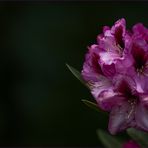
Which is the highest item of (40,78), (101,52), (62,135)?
(101,52)

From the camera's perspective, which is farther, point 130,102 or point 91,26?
point 91,26

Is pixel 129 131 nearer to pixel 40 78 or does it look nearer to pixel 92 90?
pixel 92 90

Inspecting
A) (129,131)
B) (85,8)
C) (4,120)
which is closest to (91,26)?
(85,8)

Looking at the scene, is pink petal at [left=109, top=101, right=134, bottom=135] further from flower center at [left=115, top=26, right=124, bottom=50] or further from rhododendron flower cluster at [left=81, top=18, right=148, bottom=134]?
flower center at [left=115, top=26, right=124, bottom=50]

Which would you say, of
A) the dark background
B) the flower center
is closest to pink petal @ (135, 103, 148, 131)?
the flower center

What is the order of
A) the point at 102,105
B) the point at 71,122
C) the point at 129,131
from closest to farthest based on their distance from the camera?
the point at 102,105 < the point at 129,131 < the point at 71,122
